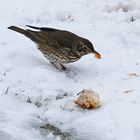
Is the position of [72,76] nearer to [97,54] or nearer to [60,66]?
[60,66]

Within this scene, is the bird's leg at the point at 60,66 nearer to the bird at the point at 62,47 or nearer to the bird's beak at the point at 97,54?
the bird at the point at 62,47

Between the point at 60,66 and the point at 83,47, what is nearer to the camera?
the point at 83,47

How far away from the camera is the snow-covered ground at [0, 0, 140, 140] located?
18.4ft

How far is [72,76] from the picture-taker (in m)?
6.96

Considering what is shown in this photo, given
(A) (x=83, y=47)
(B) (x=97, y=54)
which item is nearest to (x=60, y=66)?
(A) (x=83, y=47)

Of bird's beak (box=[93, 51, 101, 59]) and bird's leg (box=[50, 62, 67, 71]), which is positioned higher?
bird's beak (box=[93, 51, 101, 59])

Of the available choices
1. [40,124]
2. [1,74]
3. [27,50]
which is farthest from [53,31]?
[40,124]

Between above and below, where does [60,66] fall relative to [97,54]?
below

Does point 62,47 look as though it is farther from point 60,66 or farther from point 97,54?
point 97,54

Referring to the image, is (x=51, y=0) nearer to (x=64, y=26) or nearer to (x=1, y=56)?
(x=64, y=26)

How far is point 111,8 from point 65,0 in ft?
2.51

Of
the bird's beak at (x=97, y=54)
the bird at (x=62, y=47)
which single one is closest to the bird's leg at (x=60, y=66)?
the bird at (x=62, y=47)

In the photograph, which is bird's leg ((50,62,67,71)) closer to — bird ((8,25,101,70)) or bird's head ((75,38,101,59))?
bird ((8,25,101,70))

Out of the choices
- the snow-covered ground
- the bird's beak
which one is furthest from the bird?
the snow-covered ground
